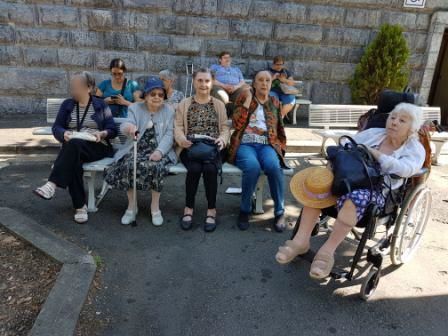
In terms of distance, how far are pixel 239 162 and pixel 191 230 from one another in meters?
0.82

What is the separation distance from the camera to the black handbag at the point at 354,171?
2.60 meters

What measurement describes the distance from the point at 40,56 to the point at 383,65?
6.67m

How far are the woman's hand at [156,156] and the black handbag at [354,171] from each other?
5.47 ft

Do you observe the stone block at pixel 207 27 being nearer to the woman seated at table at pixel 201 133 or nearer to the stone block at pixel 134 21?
the stone block at pixel 134 21

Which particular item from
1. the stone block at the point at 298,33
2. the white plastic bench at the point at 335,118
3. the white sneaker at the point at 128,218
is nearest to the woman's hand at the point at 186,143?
the white sneaker at the point at 128,218

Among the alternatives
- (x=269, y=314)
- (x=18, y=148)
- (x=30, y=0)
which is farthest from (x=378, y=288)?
(x=30, y=0)

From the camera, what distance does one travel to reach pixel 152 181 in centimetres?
355

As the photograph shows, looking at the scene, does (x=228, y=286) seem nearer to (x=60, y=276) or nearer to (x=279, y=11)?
(x=60, y=276)

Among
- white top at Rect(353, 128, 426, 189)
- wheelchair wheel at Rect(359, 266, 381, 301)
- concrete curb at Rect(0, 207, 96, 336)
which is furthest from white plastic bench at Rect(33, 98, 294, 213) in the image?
wheelchair wheel at Rect(359, 266, 381, 301)

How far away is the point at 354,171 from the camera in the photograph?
262 centimetres

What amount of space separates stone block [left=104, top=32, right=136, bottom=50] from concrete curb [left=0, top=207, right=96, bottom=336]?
4395 millimetres

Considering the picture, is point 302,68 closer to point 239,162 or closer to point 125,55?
point 125,55

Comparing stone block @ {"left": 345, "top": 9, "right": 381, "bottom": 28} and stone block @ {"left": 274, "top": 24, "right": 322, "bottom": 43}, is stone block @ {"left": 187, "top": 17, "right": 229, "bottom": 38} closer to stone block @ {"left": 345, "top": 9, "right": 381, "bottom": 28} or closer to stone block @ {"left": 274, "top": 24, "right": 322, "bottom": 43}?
stone block @ {"left": 274, "top": 24, "right": 322, "bottom": 43}

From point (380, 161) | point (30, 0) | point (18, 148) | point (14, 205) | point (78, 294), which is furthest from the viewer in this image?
point (30, 0)
